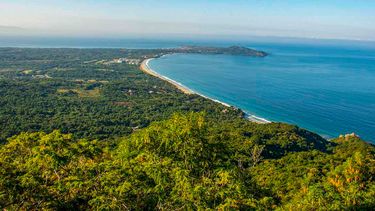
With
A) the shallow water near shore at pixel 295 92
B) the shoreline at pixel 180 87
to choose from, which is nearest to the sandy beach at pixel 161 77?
the shoreline at pixel 180 87

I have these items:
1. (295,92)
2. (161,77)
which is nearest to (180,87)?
(161,77)

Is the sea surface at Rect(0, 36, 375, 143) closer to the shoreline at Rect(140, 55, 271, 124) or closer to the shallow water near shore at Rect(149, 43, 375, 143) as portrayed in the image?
the shallow water near shore at Rect(149, 43, 375, 143)

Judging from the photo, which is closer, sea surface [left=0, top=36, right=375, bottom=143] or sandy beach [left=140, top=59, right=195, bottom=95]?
sea surface [left=0, top=36, right=375, bottom=143]

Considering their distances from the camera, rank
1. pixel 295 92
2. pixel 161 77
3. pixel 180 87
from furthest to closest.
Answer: pixel 161 77 < pixel 180 87 < pixel 295 92

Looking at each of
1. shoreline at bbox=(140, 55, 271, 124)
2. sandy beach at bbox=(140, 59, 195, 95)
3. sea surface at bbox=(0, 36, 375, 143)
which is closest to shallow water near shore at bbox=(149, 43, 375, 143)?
sea surface at bbox=(0, 36, 375, 143)

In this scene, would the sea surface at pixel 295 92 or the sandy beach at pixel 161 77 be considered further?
the sandy beach at pixel 161 77

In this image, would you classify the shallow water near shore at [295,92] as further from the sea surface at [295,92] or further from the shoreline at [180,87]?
the shoreline at [180,87]

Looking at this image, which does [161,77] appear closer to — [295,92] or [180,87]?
[180,87]

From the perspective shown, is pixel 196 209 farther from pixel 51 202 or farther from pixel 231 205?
pixel 51 202

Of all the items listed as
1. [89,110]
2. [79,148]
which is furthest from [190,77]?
[79,148]

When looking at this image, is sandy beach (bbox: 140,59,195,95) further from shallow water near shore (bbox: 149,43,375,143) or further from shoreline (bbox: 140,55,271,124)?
shallow water near shore (bbox: 149,43,375,143)

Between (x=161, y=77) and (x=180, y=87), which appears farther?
(x=161, y=77)
